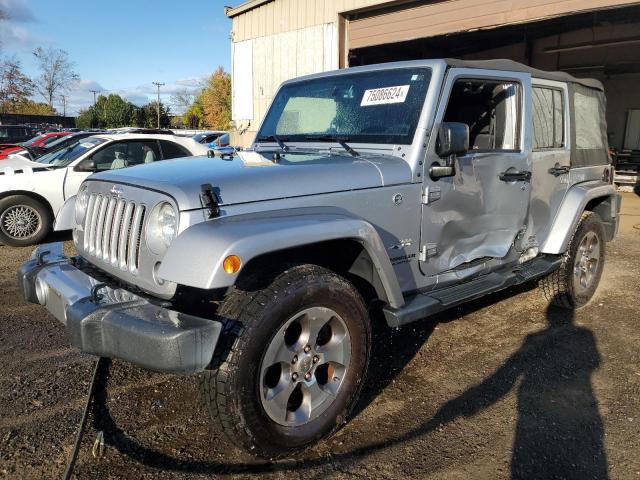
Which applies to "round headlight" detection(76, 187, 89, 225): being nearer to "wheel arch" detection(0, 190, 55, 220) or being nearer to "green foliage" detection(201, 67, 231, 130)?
"wheel arch" detection(0, 190, 55, 220)

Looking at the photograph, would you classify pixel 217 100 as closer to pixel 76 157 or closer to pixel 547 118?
pixel 76 157

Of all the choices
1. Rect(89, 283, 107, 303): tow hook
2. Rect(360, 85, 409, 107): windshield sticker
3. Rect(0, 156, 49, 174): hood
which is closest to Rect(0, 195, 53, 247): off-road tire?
Rect(0, 156, 49, 174): hood

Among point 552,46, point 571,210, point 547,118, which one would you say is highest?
point 552,46

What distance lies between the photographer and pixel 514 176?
12.4 feet

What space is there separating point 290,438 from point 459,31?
844 centimetres

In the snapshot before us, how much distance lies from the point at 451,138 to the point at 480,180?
586 mm

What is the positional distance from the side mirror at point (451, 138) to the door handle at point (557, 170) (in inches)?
56.3

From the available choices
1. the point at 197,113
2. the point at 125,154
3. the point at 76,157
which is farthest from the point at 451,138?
the point at 197,113

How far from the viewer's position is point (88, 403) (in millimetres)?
2914

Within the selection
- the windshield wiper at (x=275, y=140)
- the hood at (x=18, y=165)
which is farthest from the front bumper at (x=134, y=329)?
the hood at (x=18, y=165)

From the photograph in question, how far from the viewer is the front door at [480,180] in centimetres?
331

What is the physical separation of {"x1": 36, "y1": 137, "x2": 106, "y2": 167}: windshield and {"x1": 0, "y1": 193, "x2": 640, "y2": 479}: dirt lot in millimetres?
3835

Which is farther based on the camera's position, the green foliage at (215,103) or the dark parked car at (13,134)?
the green foliage at (215,103)

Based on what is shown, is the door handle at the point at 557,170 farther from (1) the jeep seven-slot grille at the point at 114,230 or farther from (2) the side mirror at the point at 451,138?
(1) the jeep seven-slot grille at the point at 114,230
